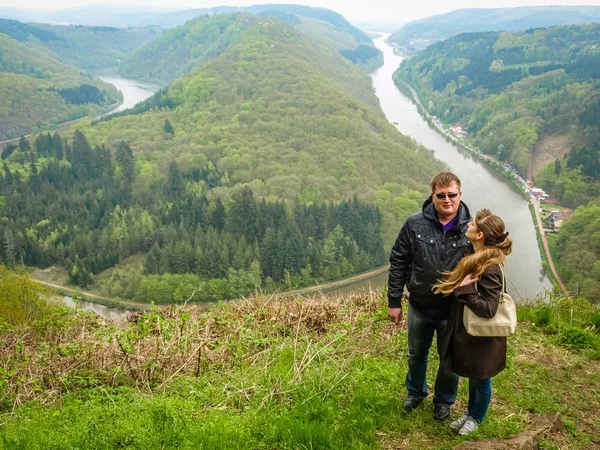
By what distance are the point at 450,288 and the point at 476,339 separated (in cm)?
45

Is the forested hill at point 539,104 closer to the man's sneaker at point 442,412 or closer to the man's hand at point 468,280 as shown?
the man's sneaker at point 442,412

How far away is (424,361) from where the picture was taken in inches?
154

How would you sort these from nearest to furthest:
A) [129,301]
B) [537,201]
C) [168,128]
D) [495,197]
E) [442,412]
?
[442,412] < [129,301] < [537,201] < [495,197] < [168,128]

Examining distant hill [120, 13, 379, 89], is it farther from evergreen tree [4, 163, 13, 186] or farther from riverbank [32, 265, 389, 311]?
riverbank [32, 265, 389, 311]

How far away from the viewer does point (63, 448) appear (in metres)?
3.29

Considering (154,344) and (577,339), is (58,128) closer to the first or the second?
(154,344)

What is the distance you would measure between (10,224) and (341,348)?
51607 millimetres

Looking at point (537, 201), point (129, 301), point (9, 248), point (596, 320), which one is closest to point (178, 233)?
point (129, 301)

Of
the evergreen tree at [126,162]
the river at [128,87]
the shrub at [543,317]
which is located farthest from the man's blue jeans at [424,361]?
the river at [128,87]

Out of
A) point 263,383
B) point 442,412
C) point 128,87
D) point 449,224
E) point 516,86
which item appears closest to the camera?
point 449,224

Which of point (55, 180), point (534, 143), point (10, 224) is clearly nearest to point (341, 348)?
point (10, 224)

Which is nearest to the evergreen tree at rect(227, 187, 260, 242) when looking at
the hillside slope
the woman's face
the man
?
the man

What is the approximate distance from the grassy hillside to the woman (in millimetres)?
305

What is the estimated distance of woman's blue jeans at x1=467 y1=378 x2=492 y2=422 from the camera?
360cm
